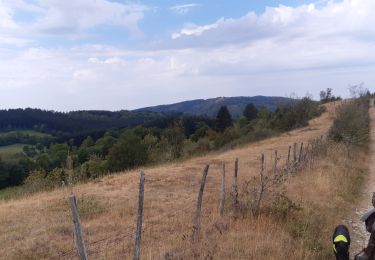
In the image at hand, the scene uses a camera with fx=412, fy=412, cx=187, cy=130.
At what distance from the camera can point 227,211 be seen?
31.3 feet

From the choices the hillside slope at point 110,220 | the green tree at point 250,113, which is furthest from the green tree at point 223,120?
the hillside slope at point 110,220

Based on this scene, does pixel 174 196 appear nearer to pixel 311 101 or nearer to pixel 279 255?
pixel 279 255

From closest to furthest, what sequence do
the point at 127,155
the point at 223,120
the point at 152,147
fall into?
the point at 127,155, the point at 152,147, the point at 223,120

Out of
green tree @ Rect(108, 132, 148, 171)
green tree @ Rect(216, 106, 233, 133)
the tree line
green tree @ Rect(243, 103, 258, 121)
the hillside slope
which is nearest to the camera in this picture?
the hillside slope

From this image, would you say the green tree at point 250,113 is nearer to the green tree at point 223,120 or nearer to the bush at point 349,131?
the green tree at point 223,120

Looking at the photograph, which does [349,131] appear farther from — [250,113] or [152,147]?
[250,113]

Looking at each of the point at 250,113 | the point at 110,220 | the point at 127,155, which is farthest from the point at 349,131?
the point at 250,113

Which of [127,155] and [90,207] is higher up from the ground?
[90,207]

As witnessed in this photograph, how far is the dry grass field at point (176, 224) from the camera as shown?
23.4 ft

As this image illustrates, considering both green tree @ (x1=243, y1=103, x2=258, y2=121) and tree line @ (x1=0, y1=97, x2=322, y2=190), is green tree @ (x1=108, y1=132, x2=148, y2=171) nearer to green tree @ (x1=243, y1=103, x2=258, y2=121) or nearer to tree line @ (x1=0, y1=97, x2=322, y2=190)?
tree line @ (x1=0, y1=97, x2=322, y2=190)

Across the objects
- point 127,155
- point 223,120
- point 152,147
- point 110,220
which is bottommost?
point 127,155

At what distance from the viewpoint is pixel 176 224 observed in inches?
360

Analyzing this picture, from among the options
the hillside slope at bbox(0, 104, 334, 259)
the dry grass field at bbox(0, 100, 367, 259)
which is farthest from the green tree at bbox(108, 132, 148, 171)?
the dry grass field at bbox(0, 100, 367, 259)

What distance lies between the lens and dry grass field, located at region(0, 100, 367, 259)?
712 cm
